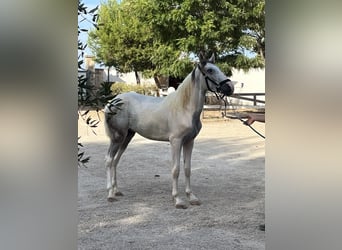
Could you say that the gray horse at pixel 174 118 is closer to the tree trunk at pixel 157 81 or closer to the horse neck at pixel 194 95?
the horse neck at pixel 194 95

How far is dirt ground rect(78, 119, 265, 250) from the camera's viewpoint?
319 centimetres

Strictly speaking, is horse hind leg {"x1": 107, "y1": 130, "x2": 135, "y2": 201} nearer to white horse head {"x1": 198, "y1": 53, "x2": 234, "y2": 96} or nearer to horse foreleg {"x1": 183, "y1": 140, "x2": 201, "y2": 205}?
horse foreleg {"x1": 183, "y1": 140, "x2": 201, "y2": 205}

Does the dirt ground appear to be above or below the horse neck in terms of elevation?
below

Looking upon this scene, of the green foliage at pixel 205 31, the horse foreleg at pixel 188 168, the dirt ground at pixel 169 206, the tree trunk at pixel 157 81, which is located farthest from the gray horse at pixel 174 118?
the tree trunk at pixel 157 81

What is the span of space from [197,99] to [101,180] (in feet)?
6.62

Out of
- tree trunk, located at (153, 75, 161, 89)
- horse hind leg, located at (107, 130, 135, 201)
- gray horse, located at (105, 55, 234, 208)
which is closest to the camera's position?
gray horse, located at (105, 55, 234, 208)

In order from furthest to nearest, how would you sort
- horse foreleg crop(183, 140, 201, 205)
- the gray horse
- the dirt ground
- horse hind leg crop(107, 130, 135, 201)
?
horse hind leg crop(107, 130, 135, 201) → horse foreleg crop(183, 140, 201, 205) → the gray horse → the dirt ground

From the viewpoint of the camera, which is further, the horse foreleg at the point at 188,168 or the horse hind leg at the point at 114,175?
the horse hind leg at the point at 114,175

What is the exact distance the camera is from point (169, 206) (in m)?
4.18

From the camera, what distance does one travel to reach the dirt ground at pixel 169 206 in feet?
10.5

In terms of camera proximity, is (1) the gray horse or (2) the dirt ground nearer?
(2) the dirt ground

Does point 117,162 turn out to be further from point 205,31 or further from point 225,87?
point 205,31

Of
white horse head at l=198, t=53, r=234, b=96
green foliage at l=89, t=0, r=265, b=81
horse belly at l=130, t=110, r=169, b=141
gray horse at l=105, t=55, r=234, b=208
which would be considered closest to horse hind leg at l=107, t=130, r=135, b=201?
gray horse at l=105, t=55, r=234, b=208
